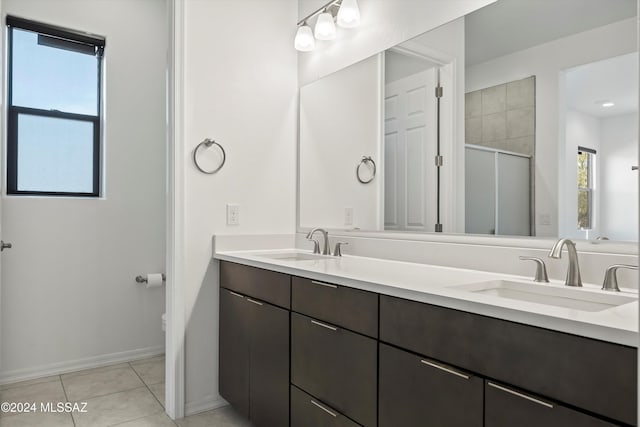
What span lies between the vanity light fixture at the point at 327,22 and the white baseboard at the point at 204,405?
1.99 metres

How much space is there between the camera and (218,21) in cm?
239

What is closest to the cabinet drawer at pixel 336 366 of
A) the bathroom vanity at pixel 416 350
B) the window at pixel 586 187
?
the bathroom vanity at pixel 416 350

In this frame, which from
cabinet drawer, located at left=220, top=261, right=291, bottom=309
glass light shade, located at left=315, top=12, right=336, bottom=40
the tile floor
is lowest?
the tile floor

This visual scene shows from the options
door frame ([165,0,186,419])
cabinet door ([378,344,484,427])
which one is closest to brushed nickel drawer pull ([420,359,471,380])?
cabinet door ([378,344,484,427])

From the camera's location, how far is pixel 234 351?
2.20 meters

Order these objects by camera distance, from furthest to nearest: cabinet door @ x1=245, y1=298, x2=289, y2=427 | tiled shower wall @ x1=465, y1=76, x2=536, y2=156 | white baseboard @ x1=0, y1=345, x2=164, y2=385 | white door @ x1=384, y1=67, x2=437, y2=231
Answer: white baseboard @ x1=0, y1=345, x2=164, y2=385 < white door @ x1=384, y1=67, x2=437, y2=231 < cabinet door @ x1=245, y1=298, x2=289, y2=427 < tiled shower wall @ x1=465, y1=76, x2=536, y2=156

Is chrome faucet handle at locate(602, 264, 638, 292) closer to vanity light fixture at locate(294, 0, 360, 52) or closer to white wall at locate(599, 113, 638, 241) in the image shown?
white wall at locate(599, 113, 638, 241)

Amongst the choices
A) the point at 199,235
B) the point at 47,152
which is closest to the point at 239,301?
the point at 199,235

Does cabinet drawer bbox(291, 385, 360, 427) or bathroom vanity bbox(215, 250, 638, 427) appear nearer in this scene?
bathroom vanity bbox(215, 250, 638, 427)

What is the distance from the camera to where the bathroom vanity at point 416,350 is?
89 cm

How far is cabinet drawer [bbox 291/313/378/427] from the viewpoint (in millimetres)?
1397

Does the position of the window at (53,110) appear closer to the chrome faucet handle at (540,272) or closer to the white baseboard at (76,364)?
the white baseboard at (76,364)

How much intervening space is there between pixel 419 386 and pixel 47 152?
9.30 ft

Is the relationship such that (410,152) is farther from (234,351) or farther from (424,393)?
(234,351)
